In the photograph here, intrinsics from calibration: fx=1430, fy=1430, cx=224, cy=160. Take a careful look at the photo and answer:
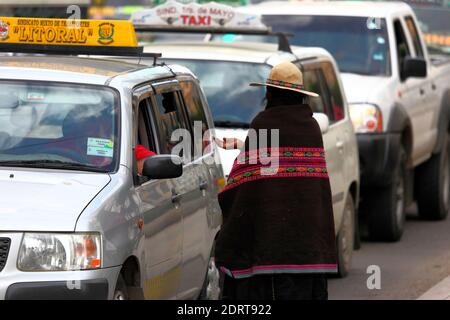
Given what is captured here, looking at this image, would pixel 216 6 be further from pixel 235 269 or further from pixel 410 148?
pixel 235 269

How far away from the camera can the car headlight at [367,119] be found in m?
13.7

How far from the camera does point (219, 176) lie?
948cm

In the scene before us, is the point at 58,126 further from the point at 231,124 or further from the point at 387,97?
the point at 387,97

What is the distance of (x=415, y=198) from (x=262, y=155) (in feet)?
30.1

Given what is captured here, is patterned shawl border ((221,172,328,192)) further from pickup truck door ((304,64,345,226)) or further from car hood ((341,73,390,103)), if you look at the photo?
car hood ((341,73,390,103))

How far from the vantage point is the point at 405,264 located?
41.1ft

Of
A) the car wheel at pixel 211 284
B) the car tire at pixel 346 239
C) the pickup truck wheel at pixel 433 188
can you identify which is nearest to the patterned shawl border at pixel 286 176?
the car wheel at pixel 211 284

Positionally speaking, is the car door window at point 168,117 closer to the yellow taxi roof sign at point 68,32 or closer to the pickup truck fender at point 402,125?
the yellow taxi roof sign at point 68,32

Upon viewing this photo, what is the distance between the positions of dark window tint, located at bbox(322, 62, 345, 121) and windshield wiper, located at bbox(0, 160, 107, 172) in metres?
4.74

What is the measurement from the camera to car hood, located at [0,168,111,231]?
23.0 feet

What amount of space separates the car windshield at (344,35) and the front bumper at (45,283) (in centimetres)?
790

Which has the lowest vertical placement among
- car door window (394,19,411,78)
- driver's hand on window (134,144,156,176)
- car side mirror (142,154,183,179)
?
car side mirror (142,154,183,179)

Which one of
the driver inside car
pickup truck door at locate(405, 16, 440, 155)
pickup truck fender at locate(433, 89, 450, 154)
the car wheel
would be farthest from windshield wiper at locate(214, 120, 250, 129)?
pickup truck fender at locate(433, 89, 450, 154)
